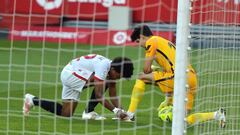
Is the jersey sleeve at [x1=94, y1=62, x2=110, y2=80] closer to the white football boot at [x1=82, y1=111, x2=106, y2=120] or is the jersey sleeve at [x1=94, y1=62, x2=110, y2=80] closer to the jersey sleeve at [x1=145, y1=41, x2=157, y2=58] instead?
the jersey sleeve at [x1=145, y1=41, x2=157, y2=58]

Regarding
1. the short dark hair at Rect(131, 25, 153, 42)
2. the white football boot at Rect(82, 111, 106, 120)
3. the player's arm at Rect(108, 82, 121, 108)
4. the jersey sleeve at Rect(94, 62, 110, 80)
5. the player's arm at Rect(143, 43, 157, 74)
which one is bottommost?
the white football boot at Rect(82, 111, 106, 120)

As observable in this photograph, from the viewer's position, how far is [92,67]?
1075cm

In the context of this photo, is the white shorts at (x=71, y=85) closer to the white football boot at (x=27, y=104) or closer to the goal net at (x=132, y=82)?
the goal net at (x=132, y=82)

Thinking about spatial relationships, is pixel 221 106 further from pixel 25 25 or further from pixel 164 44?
pixel 25 25

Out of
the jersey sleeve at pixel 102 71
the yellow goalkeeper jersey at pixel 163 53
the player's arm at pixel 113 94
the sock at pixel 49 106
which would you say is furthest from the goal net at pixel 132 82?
the jersey sleeve at pixel 102 71

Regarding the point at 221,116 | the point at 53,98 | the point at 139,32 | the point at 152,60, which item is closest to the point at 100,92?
the point at 152,60

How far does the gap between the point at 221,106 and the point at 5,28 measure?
18.3m

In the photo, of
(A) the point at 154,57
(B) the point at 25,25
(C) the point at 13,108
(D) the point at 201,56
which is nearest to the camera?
(D) the point at 201,56

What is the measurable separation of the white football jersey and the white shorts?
8cm

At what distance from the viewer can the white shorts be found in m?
10.9

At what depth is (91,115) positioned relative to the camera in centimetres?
1103

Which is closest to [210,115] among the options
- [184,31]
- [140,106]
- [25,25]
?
[184,31]

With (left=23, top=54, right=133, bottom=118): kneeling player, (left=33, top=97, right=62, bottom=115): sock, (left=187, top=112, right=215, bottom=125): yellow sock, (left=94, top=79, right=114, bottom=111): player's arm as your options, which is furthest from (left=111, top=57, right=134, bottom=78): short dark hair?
(left=187, top=112, right=215, bottom=125): yellow sock

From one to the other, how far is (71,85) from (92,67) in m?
0.43
